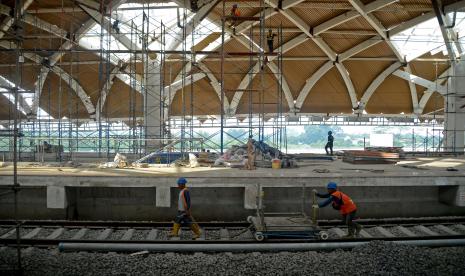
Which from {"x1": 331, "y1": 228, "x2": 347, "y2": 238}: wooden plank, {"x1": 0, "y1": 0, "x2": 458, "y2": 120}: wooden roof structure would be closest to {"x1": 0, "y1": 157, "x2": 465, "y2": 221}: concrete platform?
{"x1": 331, "y1": 228, "x2": 347, "y2": 238}: wooden plank

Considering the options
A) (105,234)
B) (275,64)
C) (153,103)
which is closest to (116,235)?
(105,234)

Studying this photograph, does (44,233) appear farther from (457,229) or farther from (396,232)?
(457,229)

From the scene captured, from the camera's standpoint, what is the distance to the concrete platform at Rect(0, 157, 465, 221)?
10.6 m

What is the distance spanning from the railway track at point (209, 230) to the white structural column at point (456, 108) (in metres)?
13.5

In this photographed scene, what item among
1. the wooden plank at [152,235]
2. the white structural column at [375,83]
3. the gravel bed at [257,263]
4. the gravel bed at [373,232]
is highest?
the white structural column at [375,83]

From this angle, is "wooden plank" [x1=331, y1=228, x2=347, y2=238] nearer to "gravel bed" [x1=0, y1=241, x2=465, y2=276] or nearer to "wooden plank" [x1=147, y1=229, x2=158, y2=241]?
"gravel bed" [x1=0, y1=241, x2=465, y2=276]

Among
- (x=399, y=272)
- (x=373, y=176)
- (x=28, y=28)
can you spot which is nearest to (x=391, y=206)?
(x=373, y=176)

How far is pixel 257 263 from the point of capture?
708cm

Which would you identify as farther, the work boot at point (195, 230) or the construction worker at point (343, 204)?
the work boot at point (195, 230)

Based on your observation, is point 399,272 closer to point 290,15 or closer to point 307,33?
point 290,15

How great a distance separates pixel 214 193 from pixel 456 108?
17.7 meters

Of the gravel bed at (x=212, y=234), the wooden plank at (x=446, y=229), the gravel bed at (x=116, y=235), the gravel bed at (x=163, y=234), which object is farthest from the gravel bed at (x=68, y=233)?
the wooden plank at (x=446, y=229)

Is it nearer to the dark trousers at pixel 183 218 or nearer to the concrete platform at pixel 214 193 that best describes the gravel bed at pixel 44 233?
the concrete platform at pixel 214 193

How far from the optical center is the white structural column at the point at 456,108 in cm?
2159
